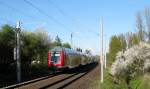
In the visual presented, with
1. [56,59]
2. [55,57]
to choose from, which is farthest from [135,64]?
[55,57]

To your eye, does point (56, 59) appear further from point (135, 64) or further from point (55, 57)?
point (135, 64)

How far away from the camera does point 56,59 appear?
44969 mm

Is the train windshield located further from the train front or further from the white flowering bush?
the white flowering bush

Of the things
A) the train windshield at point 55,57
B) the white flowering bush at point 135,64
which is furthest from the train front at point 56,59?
the white flowering bush at point 135,64

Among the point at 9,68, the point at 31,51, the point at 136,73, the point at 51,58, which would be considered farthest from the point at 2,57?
the point at 136,73

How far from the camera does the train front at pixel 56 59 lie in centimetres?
4453

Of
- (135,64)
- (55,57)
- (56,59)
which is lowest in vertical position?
(135,64)

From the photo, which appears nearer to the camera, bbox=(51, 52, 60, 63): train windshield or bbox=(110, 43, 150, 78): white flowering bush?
bbox=(110, 43, 150, 78): white flowering bush

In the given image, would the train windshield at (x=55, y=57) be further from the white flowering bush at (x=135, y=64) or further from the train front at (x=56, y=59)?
the white flowering bush at (x=135, y=64)

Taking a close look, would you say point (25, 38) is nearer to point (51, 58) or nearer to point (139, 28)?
point (51, 58)

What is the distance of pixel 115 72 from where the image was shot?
3638 centimetres

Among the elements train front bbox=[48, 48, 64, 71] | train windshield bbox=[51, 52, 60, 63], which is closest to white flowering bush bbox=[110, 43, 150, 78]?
train front bbox=[48, 48, 64, 71]

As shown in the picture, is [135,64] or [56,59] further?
[56,59]

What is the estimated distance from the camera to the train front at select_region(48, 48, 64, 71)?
44.5 m
